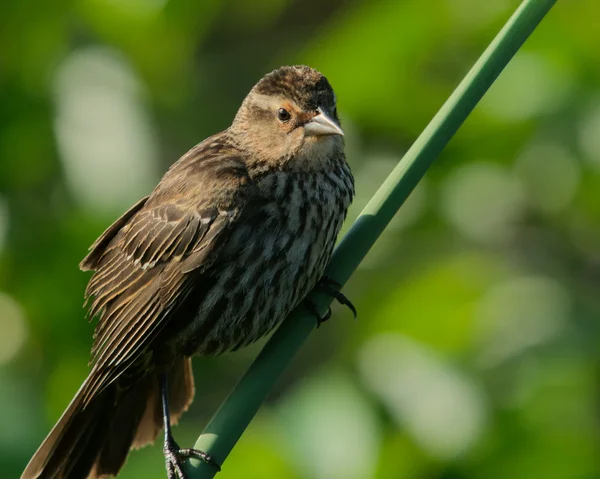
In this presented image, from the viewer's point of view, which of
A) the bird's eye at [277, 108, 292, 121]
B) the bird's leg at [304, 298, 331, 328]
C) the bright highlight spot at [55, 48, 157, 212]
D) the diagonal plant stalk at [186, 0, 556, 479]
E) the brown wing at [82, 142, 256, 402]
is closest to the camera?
the diagonal plant stalk at [186, 0, 556, 479]

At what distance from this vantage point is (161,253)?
2.47 meters

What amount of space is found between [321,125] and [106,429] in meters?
0.84

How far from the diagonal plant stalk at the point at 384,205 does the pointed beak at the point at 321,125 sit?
428 millimetres

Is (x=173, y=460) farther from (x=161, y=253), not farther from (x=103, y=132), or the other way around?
(x=103, y=132)

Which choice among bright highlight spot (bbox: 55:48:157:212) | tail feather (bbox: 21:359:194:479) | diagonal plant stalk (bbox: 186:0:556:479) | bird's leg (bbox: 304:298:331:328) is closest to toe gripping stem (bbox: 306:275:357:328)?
bird's leg (bbox: 304:298:331:328)

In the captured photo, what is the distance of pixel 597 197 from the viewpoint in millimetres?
2879

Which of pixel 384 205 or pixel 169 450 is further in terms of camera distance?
pixel 169 450

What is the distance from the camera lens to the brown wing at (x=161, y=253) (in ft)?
7.80

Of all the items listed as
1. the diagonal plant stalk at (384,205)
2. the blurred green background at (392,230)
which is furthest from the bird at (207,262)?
the diagonal plant stalk at (384,205)

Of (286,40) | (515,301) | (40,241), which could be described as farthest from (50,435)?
(286,40)

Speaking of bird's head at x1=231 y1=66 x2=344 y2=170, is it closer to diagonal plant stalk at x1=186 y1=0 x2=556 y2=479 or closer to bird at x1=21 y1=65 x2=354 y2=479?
bird at x1=21 y1=65 x2=354 y2=479

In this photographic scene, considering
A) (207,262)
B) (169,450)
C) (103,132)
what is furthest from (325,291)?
(103,132)

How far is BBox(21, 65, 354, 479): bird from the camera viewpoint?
7.83 feet

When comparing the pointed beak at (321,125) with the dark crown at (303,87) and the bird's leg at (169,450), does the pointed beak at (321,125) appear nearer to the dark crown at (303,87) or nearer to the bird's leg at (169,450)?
the dark crown at (303,87)
